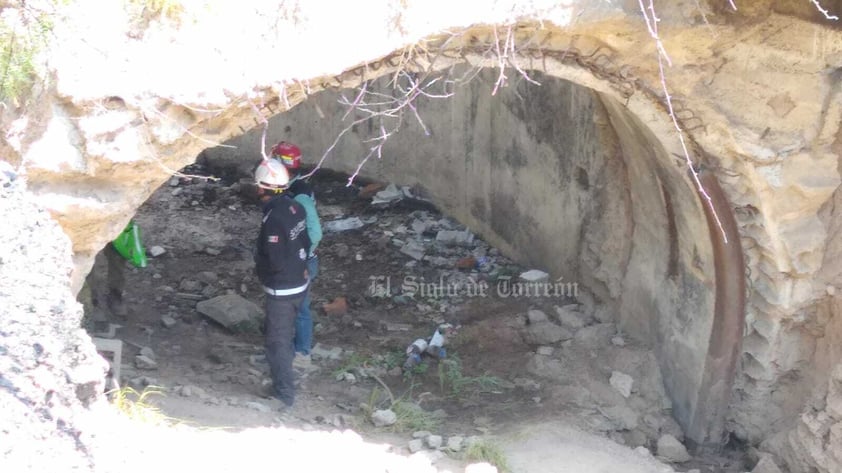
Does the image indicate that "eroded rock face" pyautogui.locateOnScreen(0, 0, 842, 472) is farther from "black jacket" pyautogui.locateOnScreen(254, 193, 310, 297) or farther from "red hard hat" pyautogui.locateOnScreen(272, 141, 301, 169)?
"red hard hat" pyautogui.locateOnScreen(272, 141, 301, 169)

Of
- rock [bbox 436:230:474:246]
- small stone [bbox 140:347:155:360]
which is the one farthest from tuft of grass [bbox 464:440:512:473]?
rock [bbox 436:230:474:246]

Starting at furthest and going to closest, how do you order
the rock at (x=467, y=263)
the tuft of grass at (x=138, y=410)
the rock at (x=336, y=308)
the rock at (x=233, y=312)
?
the rock at (x=467, y=263), the rock at (x=336, y=308), the rock at (x=233, y=312), the tuft of grass at (x=138, y=410)

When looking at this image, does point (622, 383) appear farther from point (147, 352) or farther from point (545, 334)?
point (147, 352)

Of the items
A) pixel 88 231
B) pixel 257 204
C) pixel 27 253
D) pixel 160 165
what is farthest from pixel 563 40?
pixel 257 204

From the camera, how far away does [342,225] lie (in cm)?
1041

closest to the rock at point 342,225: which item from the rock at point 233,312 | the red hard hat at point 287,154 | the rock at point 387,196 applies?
the rock at point 387,196

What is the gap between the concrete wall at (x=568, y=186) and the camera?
22.9ft

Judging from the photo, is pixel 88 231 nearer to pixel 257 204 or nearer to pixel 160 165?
pixel 160 165

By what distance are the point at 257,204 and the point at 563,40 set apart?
5.94 meters

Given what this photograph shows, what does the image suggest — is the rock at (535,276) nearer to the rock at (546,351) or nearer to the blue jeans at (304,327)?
the rock at (546,351)

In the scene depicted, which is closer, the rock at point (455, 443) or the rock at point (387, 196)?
the rock at point (455, 443)

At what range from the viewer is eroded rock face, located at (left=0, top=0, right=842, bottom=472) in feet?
16.2

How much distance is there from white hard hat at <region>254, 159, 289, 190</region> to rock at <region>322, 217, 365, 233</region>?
3.70 m

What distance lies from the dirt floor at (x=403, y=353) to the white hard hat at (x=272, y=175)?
136cm
